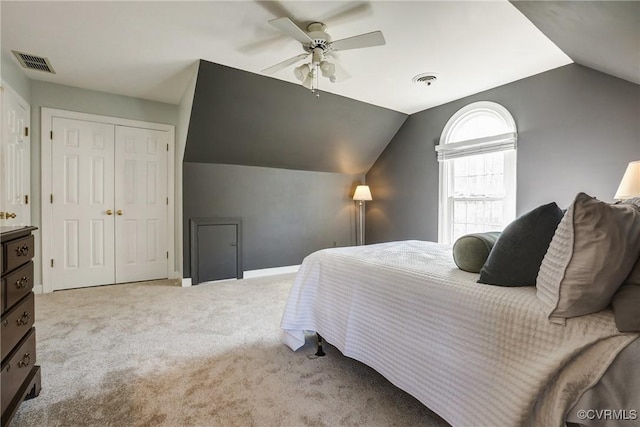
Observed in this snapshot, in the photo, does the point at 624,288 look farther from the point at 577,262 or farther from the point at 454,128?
the point at 454,128

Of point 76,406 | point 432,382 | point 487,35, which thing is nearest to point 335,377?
point 432,382

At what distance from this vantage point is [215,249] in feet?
13.1

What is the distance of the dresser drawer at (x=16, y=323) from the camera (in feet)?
4.15

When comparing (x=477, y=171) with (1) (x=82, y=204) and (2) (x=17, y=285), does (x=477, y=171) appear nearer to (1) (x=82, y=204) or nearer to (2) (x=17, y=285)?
(2) (x=17, y=285)

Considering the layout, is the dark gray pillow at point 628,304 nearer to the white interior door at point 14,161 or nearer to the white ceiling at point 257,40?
the white ceiling at point 257,40

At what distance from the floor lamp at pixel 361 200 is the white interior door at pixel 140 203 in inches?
114

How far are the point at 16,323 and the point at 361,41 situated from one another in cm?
252

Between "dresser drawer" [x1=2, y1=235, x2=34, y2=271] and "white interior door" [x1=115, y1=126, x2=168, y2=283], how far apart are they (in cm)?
254

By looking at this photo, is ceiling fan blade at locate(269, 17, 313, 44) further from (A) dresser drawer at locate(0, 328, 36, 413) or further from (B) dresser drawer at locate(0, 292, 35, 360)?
(A) dresser drawer at locate(0, 328, 36, 413)

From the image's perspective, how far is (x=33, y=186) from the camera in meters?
3.35

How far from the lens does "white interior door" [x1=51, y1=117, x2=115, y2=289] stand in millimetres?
3496

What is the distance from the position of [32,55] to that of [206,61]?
61.9 inches

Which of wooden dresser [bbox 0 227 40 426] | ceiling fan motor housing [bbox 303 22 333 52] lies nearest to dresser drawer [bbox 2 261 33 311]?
wooden dresser [bbox 0 227 40 426]

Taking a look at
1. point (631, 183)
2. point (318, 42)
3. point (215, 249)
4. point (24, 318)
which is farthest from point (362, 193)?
point (24, 318)
